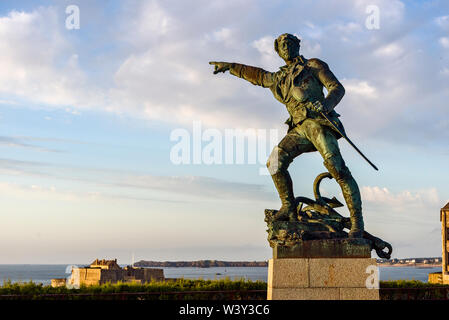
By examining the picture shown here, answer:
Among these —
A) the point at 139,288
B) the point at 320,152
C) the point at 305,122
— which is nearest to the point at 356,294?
the point at 320,152

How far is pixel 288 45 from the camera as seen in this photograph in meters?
Result: 10.2

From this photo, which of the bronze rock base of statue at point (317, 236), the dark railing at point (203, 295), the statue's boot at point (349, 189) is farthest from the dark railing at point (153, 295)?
the statue's boot at point (349, 189)

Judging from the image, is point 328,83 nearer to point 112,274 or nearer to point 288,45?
point 288,45

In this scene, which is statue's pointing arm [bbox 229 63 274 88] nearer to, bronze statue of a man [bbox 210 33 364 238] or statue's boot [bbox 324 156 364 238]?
bronze statue of a man [bbox 210 33 364 238]

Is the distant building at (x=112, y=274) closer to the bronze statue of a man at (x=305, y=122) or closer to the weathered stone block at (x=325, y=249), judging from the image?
the bronze statue of a man at (x=305, y=122)

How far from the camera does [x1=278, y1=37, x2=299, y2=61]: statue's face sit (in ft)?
33.4

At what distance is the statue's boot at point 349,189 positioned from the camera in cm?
944

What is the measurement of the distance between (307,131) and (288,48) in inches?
66.6

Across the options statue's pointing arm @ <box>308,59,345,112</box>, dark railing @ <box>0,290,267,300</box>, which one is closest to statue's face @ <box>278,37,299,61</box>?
statue's pointing arm @ <box>308,59,345,112</box>

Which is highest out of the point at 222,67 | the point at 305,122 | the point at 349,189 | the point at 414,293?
the point at 222,67

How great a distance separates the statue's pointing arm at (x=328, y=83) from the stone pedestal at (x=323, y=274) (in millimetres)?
2432
